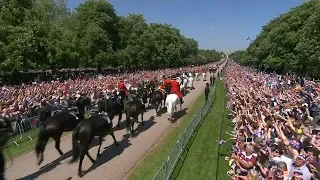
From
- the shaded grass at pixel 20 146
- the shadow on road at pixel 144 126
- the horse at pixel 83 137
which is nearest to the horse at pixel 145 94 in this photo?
the shadow on road at pixel 144 126

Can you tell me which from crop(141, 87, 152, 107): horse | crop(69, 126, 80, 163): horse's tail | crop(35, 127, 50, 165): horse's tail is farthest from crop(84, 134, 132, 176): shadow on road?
crop(141, 87, 152, 107): horse

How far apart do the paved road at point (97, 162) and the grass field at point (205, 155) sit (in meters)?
1.85

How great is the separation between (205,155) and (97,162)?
4.29 meters

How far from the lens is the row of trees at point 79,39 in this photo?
29.0m

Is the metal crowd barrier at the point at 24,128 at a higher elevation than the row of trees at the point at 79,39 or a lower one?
lower

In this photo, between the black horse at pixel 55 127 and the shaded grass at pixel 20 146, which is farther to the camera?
the shaded grass at pixel 20 146

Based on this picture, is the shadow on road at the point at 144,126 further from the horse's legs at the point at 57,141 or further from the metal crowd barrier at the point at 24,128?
the metal crowd barrier at the point at 24,128

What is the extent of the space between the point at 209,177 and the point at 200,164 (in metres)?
1.21

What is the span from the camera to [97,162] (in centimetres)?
1163

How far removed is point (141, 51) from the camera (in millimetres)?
55344

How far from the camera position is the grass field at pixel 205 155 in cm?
1072

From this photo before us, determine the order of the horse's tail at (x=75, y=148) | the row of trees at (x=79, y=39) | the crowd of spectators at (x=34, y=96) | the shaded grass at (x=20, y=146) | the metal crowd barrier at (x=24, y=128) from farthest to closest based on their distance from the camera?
1. the row of trees at (x=79, y=39)
2. the crowd of spectators at (x=34, y=96)
3. the metal crowd barrier at (x=24, y=128)
4. the shaded grass at (x=20, y=146)
5. the horse's tail at (x=75, y=148)

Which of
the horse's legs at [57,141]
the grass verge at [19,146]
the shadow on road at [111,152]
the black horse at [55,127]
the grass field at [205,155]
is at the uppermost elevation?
the black horse at [55,127]

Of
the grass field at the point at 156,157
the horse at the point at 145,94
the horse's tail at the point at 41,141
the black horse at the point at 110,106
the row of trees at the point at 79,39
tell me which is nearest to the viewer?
the grass field at the point at 156,157
